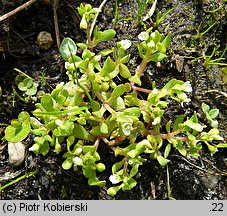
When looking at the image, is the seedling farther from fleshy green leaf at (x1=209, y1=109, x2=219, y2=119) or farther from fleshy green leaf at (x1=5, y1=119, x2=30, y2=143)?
fleshy green leaf at (x1=209, y1=109, x2=219, y2=119)

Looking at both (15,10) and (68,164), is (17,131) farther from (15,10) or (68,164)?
(15,10)

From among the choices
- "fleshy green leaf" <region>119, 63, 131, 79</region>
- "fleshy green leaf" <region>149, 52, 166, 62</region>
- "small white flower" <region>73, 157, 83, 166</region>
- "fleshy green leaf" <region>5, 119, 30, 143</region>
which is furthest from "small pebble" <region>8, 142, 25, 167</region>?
"fleshy green leaf" <region>149, 52, 166, 62</region>


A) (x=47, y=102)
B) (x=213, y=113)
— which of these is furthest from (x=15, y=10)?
(x=213, y=113)

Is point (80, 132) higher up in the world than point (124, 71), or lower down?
lower down

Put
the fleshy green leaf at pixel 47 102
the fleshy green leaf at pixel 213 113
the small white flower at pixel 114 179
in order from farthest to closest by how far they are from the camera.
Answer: the fleshy green leaf at pixel 213 113 → the small white flower at pixel 114 179 → the fleshy green leaf at pixel 47 102

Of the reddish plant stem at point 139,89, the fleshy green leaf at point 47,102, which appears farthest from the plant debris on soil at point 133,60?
the fleshy green leaf at point 47,102

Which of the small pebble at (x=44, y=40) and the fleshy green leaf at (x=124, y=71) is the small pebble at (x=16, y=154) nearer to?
the small pebble at (x=44, y=40)
